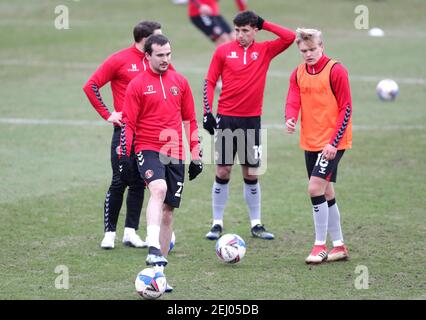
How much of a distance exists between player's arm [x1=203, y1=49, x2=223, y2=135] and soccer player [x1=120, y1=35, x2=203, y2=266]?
1485 millimetres

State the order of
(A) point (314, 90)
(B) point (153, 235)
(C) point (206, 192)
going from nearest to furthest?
(B) point (153, 235), (A) point (314, 90), (C) point (206, 192)

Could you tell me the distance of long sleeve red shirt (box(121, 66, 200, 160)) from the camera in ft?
30.5

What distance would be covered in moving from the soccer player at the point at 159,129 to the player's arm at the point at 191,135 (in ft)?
0.04

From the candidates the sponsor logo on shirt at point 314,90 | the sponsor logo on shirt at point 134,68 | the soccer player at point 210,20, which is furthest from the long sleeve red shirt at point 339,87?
the soccer player at point 210,20

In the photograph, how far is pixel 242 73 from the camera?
36.7 feet

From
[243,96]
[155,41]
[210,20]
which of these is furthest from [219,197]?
[210,20]

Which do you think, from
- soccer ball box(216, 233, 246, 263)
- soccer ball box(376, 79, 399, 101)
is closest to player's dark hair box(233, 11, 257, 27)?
soccer ball box(216, 233, 246, 263)

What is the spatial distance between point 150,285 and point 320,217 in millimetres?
2393

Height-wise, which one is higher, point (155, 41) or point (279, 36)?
point (279, 36)

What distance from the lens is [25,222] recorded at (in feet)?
37.8

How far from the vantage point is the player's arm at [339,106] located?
9664mm

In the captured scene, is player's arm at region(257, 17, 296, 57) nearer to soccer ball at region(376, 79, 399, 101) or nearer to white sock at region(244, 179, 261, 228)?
white sock at region(244, 179, 261, 228)

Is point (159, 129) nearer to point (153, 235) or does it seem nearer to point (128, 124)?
point (128, 124)
